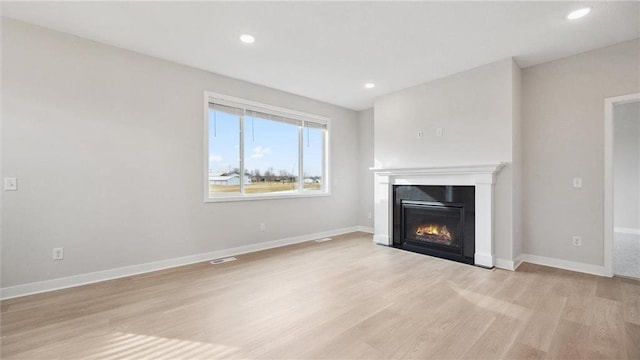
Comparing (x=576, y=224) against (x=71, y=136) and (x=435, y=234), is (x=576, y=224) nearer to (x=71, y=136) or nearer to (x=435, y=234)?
(x=435, y=234)

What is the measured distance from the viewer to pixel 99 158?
3100 millimetres

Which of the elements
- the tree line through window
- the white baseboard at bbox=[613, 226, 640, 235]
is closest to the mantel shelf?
the tree line through window

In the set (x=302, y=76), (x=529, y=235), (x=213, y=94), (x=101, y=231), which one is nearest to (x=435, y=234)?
(x=529, y=235)

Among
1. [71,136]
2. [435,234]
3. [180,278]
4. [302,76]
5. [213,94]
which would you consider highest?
[302,76]

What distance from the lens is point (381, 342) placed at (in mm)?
1905

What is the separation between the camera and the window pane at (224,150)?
160 inches

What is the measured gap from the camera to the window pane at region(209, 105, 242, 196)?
4062 millimetres

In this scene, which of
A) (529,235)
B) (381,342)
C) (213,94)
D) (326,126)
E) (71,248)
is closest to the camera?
(381,342)

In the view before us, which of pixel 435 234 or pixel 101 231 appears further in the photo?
pixel 435 234

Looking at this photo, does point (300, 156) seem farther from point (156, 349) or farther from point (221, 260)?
point (156, 349)

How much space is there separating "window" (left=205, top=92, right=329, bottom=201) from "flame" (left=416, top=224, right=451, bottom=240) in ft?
6.65

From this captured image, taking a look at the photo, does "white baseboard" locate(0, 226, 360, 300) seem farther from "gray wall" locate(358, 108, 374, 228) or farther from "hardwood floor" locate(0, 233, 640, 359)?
"gray wall" locate(358, 108, 374, 228)

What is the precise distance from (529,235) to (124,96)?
547 centimetres

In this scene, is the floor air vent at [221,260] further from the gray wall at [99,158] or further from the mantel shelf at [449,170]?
the mantel shelf at [449,170]
